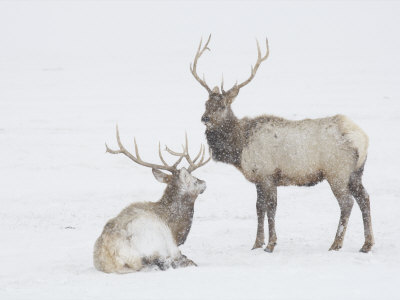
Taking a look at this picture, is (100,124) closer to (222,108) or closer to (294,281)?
(222,108)

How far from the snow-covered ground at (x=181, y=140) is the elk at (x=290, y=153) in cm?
70

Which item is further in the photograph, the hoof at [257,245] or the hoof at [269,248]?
the hoof at [257,245]

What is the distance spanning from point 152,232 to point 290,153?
2.61 metres

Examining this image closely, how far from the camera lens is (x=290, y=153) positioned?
9492 millimetres

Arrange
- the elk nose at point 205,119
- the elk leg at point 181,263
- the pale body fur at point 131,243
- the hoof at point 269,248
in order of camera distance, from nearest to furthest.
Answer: the pale body fur at point 131,243 < the elk leg at point 181,263 < the hoof at point 269,248 < the elk nose at point 205,119

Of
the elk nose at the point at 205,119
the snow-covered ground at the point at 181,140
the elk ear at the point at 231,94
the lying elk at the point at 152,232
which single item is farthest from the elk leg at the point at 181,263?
the elk ear at the point at 231,94

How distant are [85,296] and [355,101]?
24.7 meters

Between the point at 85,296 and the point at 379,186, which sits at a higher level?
the point at 85,296

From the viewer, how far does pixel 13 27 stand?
6281 cm

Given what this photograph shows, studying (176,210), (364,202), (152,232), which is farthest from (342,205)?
(152,232)

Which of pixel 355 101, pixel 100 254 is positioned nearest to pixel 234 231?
pixel 100 254

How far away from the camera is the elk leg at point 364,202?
9.24m

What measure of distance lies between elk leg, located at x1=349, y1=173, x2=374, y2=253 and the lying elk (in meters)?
2.17

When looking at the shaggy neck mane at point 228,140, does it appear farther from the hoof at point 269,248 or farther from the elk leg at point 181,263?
the elk leg at point 181,263
